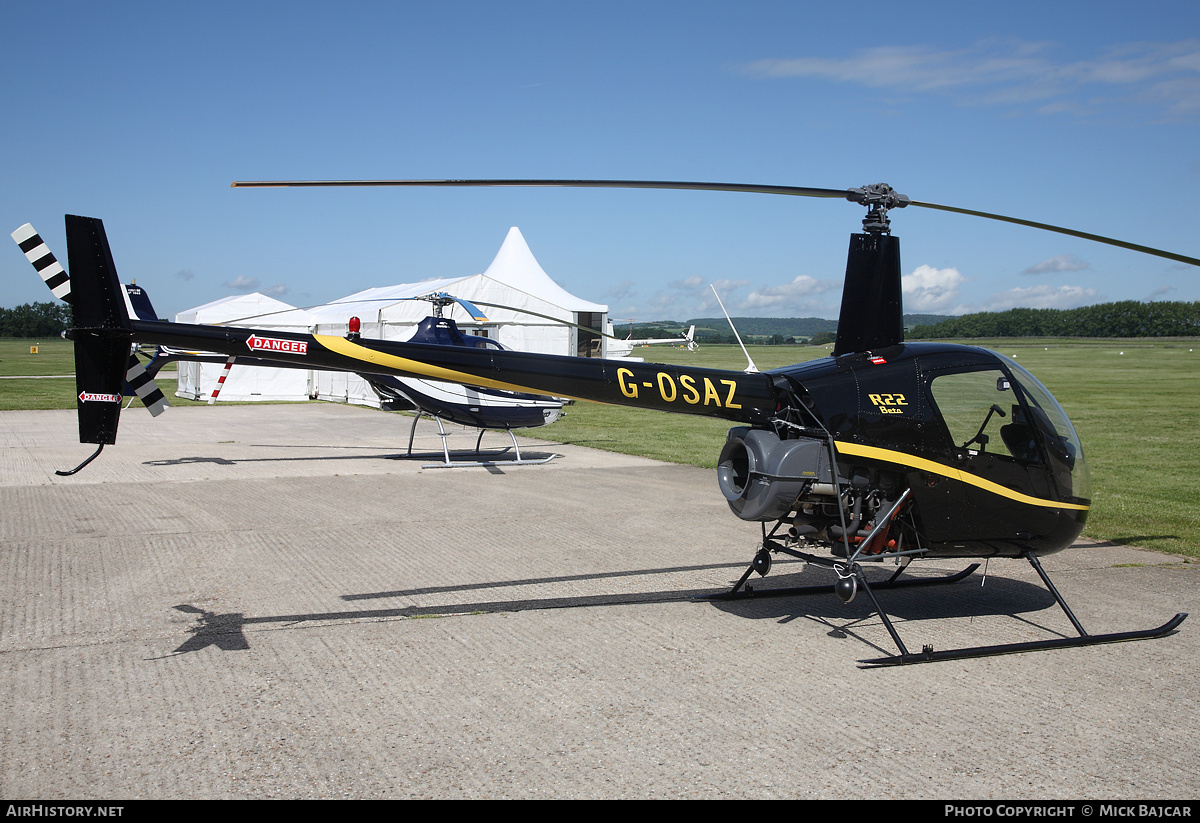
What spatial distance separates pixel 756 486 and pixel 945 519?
1.30 meters

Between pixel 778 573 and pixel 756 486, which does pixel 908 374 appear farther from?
pixel 778 573

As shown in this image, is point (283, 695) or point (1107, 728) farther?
point (283, 695)

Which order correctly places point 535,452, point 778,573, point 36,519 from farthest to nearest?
point 535,452, point 36,519, point 778,573

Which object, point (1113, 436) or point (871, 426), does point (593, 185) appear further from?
point (1113, 436)

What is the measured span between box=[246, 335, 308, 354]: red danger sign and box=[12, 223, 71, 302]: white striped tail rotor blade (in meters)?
1.26

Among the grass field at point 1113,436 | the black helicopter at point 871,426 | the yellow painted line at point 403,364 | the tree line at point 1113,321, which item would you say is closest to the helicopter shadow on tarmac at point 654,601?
the black helicopter at point 871,426

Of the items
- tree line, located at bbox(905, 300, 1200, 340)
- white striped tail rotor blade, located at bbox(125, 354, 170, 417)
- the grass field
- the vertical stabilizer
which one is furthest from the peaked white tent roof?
tree line, located at bbox(905, 300, 1200, 340)

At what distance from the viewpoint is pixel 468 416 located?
14258 millimetres

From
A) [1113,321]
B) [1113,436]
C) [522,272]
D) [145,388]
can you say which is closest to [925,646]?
[145,388]

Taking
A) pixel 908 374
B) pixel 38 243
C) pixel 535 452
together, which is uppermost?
pixel 38 243

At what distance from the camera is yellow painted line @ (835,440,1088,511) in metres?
5.38

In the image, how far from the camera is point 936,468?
214 inches

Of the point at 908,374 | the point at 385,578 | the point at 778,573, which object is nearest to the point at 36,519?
the point at 385,578

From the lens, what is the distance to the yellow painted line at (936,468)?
17.6 feet
